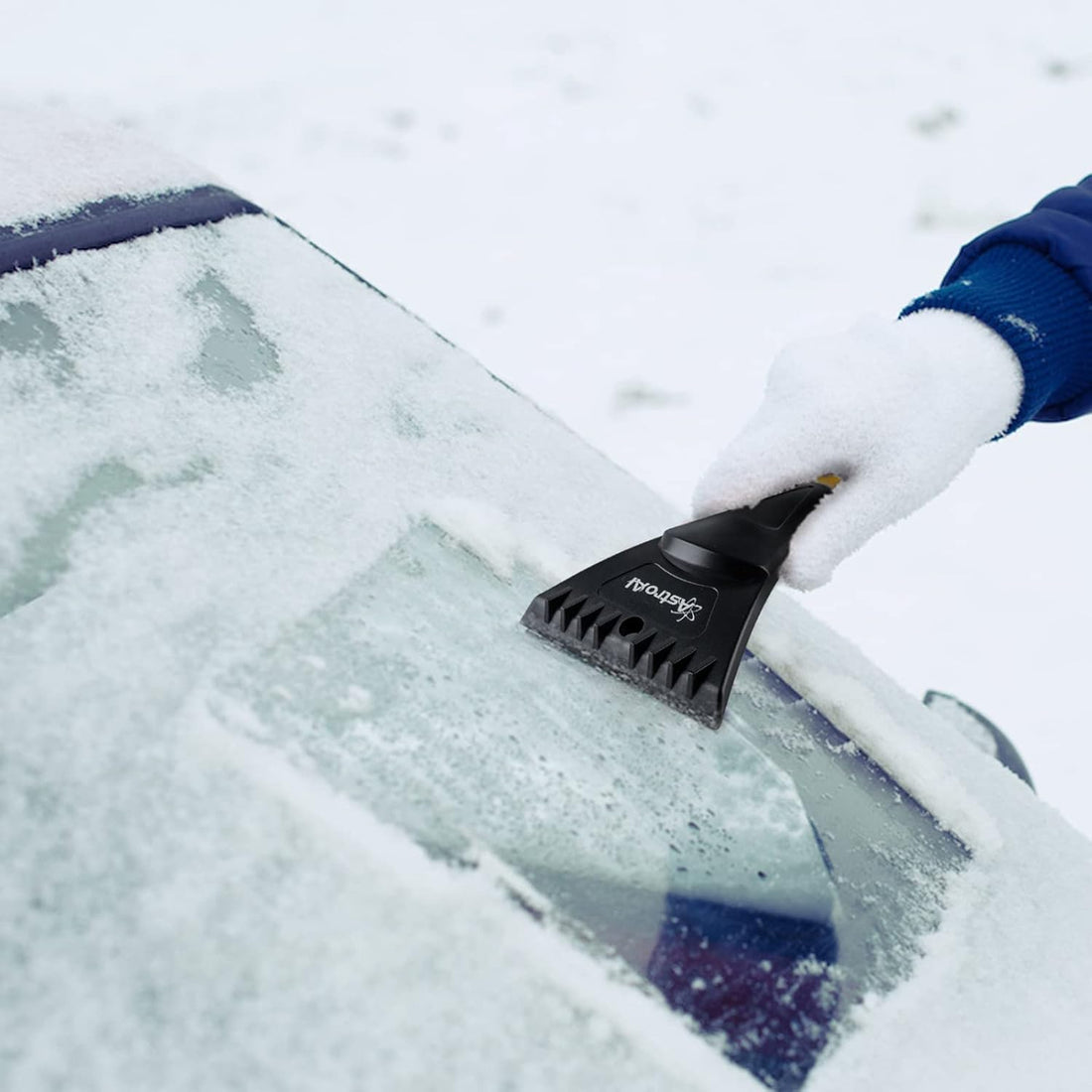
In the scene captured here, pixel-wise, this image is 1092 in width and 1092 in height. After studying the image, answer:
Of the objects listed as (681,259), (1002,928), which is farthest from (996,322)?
(681,259)

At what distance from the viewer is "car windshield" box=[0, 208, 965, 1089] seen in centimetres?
57

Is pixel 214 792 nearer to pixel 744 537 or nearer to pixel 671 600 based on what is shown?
pixel 671 600

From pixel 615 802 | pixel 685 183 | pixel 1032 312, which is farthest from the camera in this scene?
pixel 685 183

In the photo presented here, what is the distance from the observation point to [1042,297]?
115 centimetres

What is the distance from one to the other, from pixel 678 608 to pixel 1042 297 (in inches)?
25.5

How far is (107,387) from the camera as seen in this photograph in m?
0.77

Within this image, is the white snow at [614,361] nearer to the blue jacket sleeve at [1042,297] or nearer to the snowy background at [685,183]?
the snowy background at [685,183]

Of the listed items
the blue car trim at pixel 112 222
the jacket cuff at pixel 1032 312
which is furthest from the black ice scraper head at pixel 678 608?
the blue car trim at pixel 112 222

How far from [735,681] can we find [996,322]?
52 centimetres

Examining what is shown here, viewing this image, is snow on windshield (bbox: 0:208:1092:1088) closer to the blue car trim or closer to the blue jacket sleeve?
the blue car trim

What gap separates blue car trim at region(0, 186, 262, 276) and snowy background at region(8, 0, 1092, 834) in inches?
45.9

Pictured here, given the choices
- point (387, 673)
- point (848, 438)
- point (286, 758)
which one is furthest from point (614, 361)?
point (286, 758)

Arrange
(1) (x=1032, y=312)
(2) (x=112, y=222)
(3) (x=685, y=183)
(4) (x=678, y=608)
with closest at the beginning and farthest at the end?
(4) (x=678, y=608) → (2) (x=112, y=222) → (1) (x=1032, y=312) → (3) (x=685, y=183)

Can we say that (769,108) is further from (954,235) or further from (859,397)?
(859,397)
